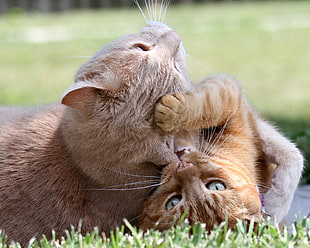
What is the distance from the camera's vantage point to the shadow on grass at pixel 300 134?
4.05 metres

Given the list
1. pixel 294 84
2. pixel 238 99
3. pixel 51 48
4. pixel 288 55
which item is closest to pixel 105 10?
pixel 51 48

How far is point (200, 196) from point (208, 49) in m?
7.78

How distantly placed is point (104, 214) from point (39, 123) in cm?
66

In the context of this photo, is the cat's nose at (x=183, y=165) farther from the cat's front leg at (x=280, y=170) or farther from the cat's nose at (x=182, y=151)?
the cat's front leg at (x=280, y=170)

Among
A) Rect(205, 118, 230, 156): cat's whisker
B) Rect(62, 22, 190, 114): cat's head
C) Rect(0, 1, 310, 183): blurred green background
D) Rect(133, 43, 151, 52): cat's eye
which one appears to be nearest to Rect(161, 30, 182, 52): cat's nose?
Rect(62, 22, 190, 114): cat's head

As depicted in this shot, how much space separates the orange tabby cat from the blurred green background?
35 cm

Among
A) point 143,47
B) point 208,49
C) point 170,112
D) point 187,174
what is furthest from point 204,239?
point 208,49

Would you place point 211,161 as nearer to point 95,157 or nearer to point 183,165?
point 183,165

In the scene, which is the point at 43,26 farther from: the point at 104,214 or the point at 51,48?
the point at 104,214

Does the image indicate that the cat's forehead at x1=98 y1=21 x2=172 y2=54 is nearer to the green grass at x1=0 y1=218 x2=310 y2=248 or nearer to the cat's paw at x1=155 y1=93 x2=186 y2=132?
the cat's paw at x1=155 y1=93 x2=186 y2=132

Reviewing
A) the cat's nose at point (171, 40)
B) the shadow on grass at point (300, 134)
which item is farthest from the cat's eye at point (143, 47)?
the shadow on grass at point (300, 134)

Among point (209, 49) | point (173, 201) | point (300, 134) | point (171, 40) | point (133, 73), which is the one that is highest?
point (171, 40)

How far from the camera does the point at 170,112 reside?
2.77 metres

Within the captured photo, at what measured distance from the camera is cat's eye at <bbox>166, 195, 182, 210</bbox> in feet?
8.79
